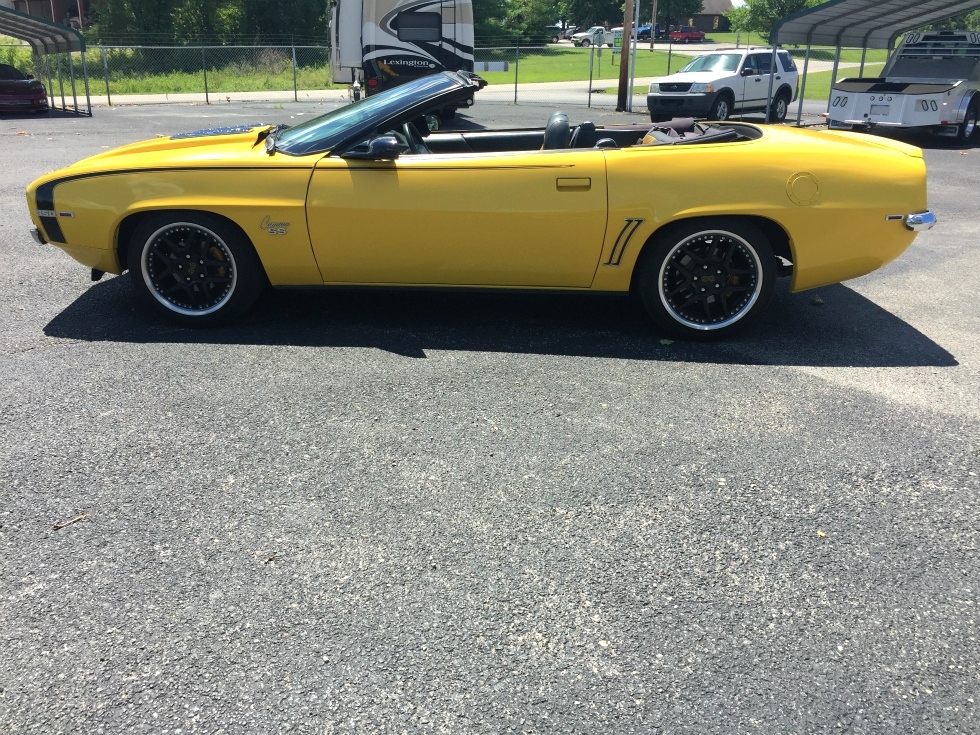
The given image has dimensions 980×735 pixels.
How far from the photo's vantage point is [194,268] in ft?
16.5

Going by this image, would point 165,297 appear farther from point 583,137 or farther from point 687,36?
point 687,36

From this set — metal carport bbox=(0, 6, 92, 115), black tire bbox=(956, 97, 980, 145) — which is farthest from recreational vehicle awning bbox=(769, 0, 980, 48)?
metal carport bbox=(0, 6, 92, 115)

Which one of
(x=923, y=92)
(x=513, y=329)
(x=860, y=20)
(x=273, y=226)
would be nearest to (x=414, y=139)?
(x=273, y=226)

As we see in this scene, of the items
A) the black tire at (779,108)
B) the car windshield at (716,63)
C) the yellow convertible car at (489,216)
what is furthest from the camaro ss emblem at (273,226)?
the black tire at (779,108)

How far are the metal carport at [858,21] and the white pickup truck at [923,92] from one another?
103cm

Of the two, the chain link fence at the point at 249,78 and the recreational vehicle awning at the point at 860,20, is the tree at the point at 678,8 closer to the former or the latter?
the chain link fence at the point at 249,78

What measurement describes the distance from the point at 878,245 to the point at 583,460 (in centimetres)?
244

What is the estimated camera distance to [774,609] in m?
2.73

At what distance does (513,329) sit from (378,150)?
132cm

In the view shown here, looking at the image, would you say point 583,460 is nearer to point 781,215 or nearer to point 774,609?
point 774,609

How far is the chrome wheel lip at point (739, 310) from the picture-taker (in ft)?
15.8

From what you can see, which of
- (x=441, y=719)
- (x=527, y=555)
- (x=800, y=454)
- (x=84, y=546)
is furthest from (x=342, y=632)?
(x=800, y=454)

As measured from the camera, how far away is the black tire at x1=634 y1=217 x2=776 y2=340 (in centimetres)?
482

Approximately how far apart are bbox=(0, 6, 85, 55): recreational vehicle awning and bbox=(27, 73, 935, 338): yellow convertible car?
17720mm
